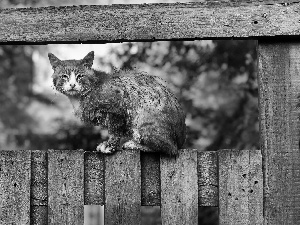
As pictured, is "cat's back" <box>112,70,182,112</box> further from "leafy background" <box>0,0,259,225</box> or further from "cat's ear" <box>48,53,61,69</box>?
"leafy background" <box>0,0,259,225</box>

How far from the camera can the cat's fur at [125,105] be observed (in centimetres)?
275

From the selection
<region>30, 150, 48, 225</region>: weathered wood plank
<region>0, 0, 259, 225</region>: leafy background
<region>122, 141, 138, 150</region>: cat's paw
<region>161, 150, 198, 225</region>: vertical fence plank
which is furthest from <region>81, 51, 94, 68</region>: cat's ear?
<region>0, 0, 259, 225</region>: leafy background

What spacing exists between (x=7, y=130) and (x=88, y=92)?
278 inches

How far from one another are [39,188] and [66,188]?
15 centimetres

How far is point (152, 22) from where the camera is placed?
2559mm

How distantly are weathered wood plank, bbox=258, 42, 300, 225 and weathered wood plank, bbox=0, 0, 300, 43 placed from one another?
0.66 feet

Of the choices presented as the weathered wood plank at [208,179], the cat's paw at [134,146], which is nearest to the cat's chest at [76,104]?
the cat's paw at [134,146]

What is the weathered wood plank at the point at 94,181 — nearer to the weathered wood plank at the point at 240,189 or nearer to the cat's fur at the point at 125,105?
the cat's fur at the point at 125,105

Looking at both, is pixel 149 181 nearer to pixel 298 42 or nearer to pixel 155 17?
pixel 155 17

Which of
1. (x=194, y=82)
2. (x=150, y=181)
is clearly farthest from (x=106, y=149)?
(x=194, y=82)

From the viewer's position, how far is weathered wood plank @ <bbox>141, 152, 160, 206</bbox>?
8.59 feet

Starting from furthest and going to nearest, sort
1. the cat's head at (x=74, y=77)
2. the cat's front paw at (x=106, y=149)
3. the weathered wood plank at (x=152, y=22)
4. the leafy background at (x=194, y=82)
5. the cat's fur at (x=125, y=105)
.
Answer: the leafy background at (x=194, y=82) → the cat's head at (x=74, y=77) → the cat's fur at (x=125, y=105) → the cat's front paw at (x=106, y=149) → the weathered wood plank at (x=152, y=22)

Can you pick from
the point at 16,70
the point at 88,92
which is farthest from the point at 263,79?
the point at 16,70

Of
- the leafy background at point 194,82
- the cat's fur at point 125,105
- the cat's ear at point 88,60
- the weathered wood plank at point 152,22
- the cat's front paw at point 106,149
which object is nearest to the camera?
the weathered wood plank at point 152,22
